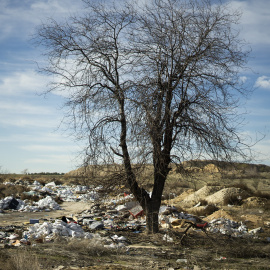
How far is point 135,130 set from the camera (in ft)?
29.8

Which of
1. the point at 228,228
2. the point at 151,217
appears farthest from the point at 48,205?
the point at 228,228

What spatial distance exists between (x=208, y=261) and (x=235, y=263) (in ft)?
1.92

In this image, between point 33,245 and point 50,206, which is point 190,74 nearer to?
point 33,245

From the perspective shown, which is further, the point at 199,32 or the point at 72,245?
the point at 199,32

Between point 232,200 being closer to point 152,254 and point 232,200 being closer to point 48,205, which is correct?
point 48,205

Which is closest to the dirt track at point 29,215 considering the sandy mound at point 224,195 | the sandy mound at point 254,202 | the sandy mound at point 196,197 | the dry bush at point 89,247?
the sandy mound at point 196,197

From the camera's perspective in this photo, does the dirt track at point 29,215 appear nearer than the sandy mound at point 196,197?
Yes

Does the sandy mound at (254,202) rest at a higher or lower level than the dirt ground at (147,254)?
higher

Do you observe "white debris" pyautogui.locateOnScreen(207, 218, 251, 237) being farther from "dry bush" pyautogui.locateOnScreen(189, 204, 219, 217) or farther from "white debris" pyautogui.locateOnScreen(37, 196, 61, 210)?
"white debris" pyautogui.locateOnScreen(37, 196, 61, 210)


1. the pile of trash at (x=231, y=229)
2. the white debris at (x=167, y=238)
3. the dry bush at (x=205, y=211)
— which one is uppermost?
the dry bush at (x=205, y=211)

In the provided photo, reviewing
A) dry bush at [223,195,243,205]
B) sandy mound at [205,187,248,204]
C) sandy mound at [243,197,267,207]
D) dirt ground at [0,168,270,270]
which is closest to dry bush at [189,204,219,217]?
sandy mound at [243,197,267,207]

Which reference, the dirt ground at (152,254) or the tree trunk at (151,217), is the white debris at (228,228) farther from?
the tree trunk at (151,217)

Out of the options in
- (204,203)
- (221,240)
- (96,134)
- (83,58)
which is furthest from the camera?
(204,203)

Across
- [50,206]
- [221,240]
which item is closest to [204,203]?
[50,206]
